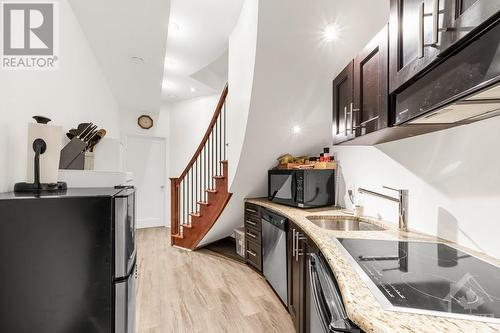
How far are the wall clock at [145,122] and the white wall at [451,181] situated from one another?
4.68 m

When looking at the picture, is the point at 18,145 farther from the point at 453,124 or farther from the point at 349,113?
the point at 453,124

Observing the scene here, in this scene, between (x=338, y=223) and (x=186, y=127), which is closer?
(x=338, y=223)

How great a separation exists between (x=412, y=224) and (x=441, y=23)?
124cm

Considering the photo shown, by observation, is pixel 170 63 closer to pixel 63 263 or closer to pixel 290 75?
pixel 290 75

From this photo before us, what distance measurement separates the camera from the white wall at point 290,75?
1839 mm

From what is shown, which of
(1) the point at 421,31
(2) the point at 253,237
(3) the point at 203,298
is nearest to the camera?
(1) the point at 421,31

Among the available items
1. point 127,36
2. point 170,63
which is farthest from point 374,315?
point 170,63

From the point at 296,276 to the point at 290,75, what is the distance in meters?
1.78

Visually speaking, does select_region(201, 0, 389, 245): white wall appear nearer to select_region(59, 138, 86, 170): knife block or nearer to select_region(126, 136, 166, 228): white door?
select_region(59, 138, 86, 170): knife block

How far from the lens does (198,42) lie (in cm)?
308

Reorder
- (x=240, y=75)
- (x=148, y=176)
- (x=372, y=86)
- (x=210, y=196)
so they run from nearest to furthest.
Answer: (x=372, y=86) → (x=240, y=75) → (x=210, y=196) → (x=148, y=176)

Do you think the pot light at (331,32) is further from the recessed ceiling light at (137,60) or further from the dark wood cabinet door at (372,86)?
the recessed ceiling light at (137,60)

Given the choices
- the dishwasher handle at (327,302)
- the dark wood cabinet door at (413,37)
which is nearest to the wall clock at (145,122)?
the dishwasher handle at (327,302)

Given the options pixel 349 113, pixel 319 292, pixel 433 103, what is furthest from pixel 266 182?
pixel 433 103
